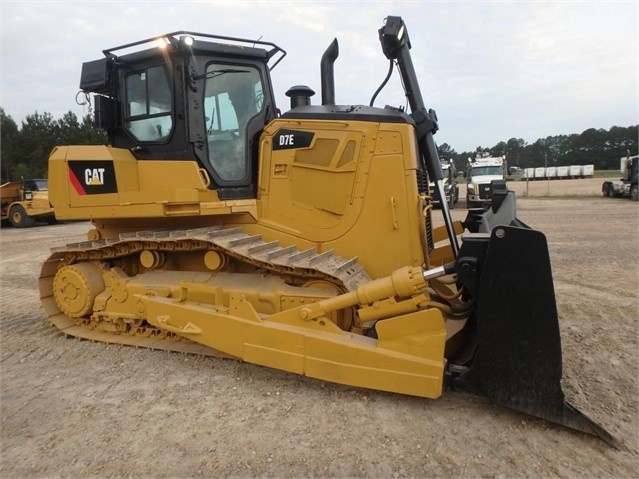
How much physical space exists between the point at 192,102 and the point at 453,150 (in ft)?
217

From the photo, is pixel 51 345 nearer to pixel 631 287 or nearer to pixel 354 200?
pixel 354 200

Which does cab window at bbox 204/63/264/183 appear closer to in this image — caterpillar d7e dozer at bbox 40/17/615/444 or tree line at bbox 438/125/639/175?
caterpillar d7e dozer at bbox 40/17/615/444

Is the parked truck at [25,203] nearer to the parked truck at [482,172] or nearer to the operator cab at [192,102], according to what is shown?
the operator cab at [192,102]

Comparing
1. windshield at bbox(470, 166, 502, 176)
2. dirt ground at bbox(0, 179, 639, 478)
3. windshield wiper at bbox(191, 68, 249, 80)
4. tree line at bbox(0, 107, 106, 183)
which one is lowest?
dirt ground at bbox(0, 179, 639, 478)

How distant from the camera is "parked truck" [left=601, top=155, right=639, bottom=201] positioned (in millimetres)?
24047

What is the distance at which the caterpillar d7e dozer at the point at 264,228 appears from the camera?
316 cm

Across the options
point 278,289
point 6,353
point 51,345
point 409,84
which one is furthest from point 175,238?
point 409,84

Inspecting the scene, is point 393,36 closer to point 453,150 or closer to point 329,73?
point 329,73

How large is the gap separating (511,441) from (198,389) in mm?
2295

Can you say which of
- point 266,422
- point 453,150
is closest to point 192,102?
point 266,422

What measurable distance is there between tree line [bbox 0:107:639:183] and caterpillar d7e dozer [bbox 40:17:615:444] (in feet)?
34.2

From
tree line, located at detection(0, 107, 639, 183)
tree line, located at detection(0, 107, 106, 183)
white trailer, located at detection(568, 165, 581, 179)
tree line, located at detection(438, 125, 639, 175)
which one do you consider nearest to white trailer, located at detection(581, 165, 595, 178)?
white trailer, located at detection(568, 165, 581, 179)

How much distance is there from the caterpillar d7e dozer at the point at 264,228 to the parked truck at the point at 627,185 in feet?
80.9

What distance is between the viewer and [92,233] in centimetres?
482
